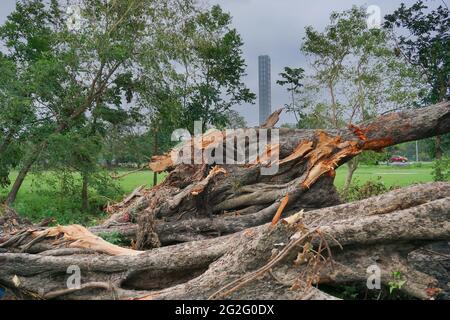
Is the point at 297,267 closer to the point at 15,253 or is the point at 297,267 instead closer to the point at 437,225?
the point at 437,225

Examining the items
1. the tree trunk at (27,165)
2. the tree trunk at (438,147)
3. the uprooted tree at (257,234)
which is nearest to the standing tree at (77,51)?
the tree trunk at (27,165)

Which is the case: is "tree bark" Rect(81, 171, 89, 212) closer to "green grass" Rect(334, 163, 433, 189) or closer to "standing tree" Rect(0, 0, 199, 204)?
"standing tree" Rect(0, 0, 199, 204)

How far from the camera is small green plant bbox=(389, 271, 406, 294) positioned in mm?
5137

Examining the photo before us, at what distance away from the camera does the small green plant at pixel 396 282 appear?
16.9 feet

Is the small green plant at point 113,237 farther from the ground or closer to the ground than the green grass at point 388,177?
closer to the ground

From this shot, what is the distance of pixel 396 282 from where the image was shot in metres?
5.18

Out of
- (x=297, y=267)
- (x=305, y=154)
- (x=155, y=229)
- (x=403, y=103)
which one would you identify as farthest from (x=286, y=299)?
(x=403, y=103)

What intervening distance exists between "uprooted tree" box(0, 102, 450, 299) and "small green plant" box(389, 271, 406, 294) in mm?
31

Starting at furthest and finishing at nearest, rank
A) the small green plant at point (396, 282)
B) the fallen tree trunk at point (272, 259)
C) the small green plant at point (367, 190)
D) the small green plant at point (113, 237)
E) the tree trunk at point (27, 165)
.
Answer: the tree trunk at point (27, 165), the small green plant at point (367, 190), the small green plant at point (113, 237), the small green plant at point (396, 282), the fallen tree trunk at point (272, 259)

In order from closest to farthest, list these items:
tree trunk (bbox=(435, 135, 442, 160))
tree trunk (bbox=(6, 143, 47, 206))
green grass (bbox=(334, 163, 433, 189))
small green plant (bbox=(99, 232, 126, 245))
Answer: small green plant (bbox=(99, 232, 126, 245)) → tree trunk (bbox=(6, 143, 47, 206)) → tree trunk (bbox=(435, 135, 442, 160)) → green grass (bbox=(334, 163, 433, 189))

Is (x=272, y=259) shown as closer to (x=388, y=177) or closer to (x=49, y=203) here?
(x=49, y=203)

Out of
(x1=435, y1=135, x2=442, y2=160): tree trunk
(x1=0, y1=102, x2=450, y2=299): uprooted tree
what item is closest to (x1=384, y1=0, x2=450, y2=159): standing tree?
(x1=435, y1=135, x2=442, y2=160): tree trunk

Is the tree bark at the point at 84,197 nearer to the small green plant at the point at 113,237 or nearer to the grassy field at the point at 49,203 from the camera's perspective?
the grassy field at the point at 49,203

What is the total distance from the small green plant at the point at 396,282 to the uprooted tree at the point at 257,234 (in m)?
0.03
